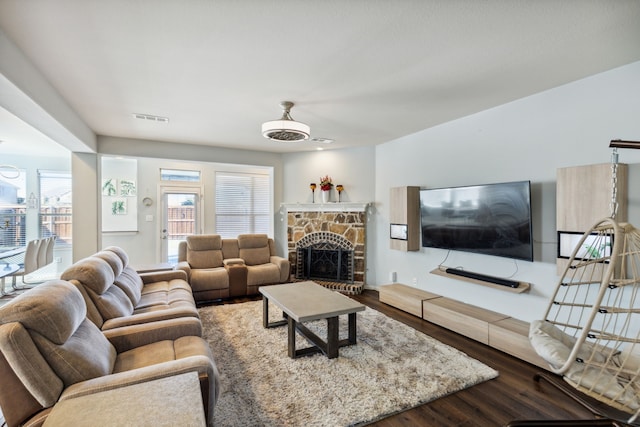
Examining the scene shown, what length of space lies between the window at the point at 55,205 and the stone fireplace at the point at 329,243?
4.45 meters

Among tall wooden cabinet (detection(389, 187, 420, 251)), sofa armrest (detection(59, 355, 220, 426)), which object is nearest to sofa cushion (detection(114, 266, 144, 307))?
sofa armrest (detection(59, 355, 220, 426))

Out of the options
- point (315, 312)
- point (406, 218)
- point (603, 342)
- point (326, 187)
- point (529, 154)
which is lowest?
point (603, 342)

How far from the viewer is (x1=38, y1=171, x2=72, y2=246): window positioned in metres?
5.94

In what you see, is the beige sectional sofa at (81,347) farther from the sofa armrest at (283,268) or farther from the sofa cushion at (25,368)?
the sofa armrest at (283,268)

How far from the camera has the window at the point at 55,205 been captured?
594cm

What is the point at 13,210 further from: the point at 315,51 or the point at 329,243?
the point at 315,51

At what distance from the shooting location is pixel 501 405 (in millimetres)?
2139

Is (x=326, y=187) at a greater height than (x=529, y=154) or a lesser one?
lesser

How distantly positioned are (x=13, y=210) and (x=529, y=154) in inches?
327

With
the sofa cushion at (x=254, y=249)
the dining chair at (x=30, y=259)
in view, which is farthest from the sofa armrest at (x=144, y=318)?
the dining chair at (x=30, y=259)

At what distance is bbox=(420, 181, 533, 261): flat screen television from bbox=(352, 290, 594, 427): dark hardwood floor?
1.09 meters

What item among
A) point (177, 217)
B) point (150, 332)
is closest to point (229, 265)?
point (177, 217)

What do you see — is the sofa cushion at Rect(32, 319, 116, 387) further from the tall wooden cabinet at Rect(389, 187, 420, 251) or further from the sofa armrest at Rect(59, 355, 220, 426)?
the tall wooden cabinet at Rect(389, 187, 420, 251)

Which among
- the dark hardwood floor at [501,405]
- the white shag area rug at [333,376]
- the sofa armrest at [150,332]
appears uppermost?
the sofa armrest at [150,332]
